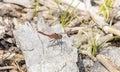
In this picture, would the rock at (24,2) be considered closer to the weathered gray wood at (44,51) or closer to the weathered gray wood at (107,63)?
the weathered gray wood at (44,51)

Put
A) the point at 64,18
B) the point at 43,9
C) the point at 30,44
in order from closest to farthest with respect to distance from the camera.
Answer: the point at 30,44, the point at 64,18, the point at 43,9

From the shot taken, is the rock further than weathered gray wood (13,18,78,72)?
Yes

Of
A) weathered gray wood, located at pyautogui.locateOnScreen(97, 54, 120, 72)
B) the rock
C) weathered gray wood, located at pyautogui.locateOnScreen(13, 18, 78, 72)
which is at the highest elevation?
the rock

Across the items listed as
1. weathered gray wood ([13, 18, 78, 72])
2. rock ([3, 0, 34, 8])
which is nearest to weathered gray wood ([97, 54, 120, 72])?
weathered gray wood ([13, 18, 78, 72])

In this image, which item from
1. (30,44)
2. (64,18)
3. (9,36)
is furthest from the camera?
(64,18)

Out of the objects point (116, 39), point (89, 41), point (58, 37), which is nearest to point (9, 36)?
point (58, 37)

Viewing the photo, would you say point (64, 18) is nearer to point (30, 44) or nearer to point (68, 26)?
point (68, 26)

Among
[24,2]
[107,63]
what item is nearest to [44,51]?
[107,63]

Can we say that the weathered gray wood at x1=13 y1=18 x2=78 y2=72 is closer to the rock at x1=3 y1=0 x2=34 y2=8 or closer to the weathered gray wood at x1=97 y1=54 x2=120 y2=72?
the weathered gray wood at x1=97 y1=54 x2=120 y2=72

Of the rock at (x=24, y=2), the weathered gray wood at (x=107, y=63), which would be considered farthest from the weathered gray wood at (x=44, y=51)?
the rock at (x=24, y=2)
